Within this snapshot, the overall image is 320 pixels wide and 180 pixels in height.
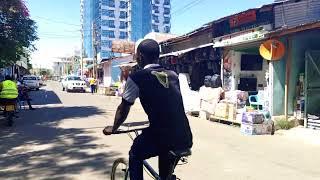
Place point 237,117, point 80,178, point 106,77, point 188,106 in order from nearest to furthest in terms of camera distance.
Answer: point 80,178, point 237,117, point 188,106, point 106,77

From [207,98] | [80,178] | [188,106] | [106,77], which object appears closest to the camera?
[80,178]

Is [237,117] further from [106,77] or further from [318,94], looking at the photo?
[106,77]

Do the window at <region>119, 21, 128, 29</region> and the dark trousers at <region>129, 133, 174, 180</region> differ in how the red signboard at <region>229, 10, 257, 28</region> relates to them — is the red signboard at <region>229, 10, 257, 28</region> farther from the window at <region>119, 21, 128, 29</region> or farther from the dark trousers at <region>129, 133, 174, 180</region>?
the window at <region>119, 21, 128, 29</region>

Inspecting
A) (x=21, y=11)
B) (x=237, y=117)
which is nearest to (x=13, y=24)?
(x=21, y=11)

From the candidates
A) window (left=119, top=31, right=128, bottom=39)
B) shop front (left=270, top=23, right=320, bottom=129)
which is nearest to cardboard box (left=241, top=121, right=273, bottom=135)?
shop front (left=270, top=23, right=320, bottom=129)

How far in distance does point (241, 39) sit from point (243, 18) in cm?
205

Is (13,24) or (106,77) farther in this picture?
(106,77)

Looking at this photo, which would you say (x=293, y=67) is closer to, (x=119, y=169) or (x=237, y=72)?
(x=237, y=72)

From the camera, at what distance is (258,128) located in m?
11.8

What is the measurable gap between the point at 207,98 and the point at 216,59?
3000 mm

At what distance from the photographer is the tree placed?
56.9 ft

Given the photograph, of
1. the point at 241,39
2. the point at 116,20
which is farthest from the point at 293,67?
the point at 116,20

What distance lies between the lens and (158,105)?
3537 millimetres

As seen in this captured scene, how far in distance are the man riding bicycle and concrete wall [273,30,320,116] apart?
1027cm
